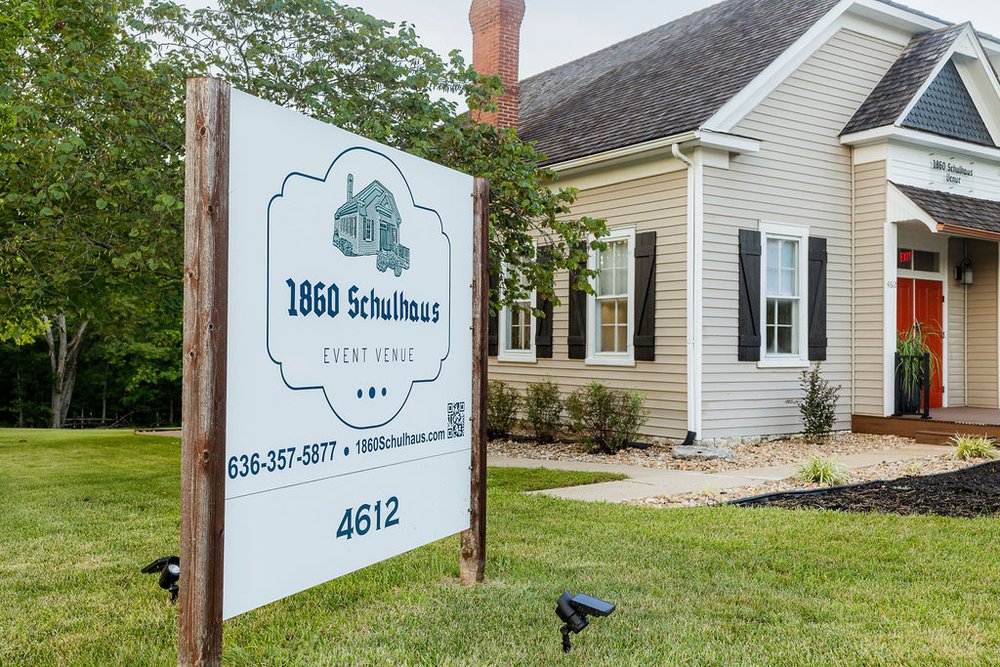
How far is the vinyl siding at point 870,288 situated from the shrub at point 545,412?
14.5 ft

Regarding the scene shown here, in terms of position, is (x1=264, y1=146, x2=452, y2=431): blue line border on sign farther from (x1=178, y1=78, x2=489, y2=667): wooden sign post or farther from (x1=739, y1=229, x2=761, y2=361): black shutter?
(x1=739, y1=229, x2=761, y2=361): black shutter

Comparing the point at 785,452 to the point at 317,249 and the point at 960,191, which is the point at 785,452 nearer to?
the point at 960,191

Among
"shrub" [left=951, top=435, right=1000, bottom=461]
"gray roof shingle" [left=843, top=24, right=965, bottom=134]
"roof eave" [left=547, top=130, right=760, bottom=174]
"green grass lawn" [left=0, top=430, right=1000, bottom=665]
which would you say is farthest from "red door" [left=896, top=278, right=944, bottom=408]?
"green grass lawn" [left=0, top=430, right=1000, bottom=665]

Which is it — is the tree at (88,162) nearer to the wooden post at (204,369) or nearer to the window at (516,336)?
the wooden post at (204,369)

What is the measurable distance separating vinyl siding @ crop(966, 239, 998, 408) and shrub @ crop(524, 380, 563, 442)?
23.6 ft

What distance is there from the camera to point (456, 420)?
4746 mm

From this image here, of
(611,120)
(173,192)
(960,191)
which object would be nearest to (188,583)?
(173,192)

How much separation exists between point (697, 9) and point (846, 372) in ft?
25.8

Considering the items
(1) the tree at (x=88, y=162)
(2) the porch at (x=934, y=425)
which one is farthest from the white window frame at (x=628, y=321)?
(1) the tree at (x=88, y=162)

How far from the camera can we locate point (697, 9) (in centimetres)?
1695

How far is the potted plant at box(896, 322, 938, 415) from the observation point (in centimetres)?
1270

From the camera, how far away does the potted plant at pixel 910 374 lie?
1270cm

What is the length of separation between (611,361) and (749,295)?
212 cm

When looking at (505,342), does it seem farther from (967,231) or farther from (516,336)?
(967,231)
